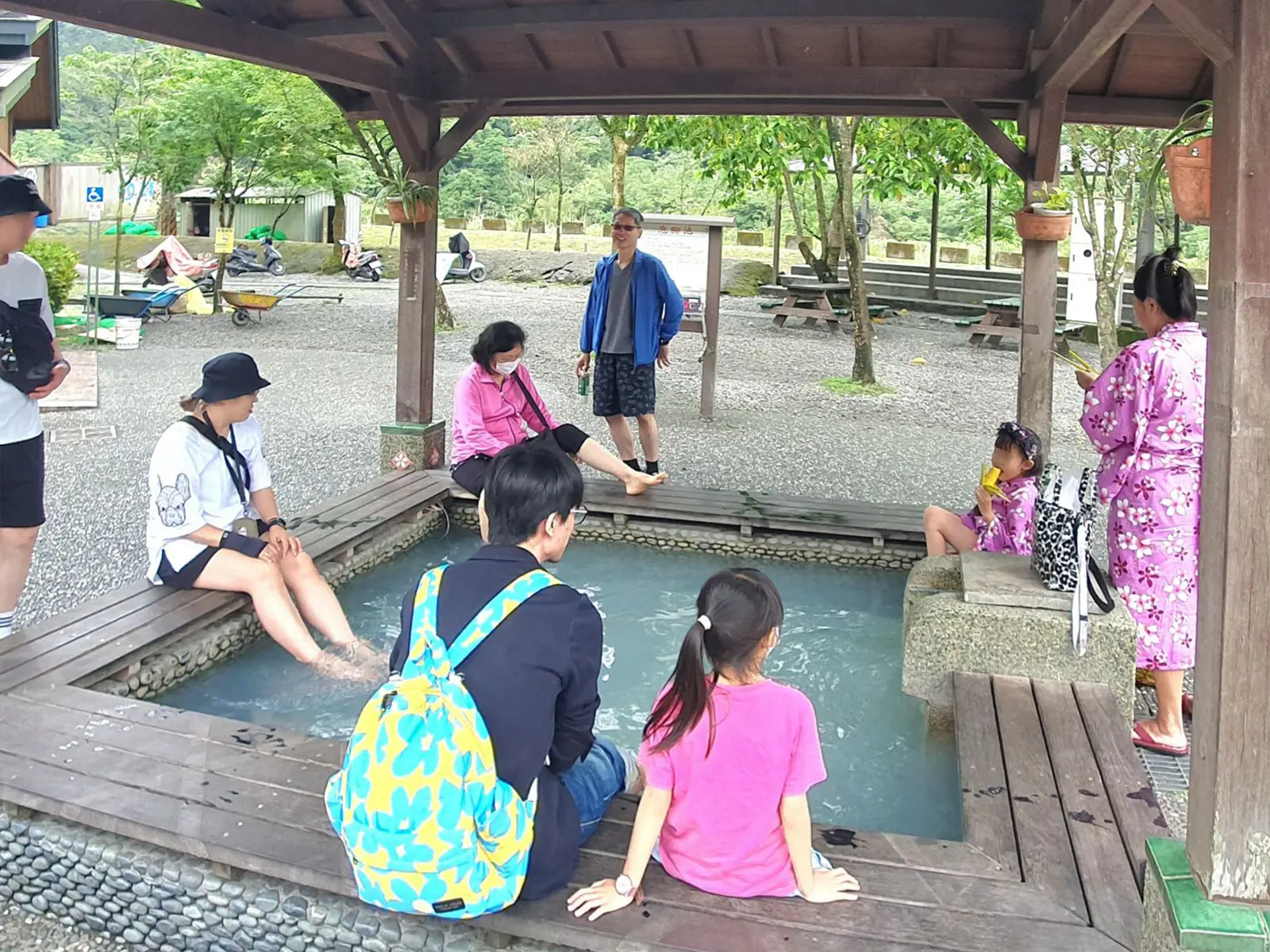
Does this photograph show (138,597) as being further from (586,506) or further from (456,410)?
(586,506)

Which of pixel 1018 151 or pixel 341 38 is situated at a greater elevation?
pixel 341 38

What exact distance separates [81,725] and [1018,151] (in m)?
5.07

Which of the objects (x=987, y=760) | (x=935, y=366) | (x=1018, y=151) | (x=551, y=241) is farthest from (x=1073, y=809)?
(x=551, y=241)

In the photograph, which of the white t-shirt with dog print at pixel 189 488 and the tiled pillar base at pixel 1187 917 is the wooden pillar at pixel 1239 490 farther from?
the white t-shirt with dog print at pixel 189 488

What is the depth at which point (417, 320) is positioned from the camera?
699 cm

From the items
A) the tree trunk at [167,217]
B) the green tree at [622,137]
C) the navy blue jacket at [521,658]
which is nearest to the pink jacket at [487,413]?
the navy blue jacket at [521,658]

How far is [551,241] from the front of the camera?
96.3ft

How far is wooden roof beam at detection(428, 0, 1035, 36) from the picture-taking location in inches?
206

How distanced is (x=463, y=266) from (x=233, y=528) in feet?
60.7

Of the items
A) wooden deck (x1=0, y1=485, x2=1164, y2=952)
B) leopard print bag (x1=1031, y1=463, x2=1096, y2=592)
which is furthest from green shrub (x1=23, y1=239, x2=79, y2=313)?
leopard print bag (x1=1031, y1=463, x2=1096, y2=592)

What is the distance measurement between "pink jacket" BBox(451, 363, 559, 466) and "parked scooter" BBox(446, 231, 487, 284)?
16.6 metres

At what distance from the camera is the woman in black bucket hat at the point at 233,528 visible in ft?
13.7

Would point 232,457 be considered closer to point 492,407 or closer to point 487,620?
point 492,407

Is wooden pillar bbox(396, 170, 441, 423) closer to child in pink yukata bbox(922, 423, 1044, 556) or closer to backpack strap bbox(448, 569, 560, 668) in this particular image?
child in pink yukata bbox(922, 423, 1044, 556)
